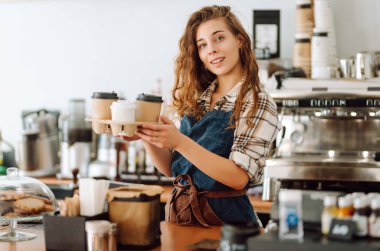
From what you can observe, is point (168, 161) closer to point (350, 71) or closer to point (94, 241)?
point (94, 241)

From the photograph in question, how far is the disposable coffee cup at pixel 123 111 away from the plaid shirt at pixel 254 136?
→ 1.50 ft

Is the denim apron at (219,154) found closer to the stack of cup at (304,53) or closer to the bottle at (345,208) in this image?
the bottle at (345,208)

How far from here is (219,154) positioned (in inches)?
99.2

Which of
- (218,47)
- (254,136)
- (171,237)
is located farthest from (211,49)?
(171,237)

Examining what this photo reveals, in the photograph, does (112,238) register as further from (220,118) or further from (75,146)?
(75,146)

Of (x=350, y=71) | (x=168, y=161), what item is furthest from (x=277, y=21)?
(x=168, y=161)

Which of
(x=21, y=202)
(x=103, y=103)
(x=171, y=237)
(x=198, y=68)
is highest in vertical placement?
(x=198, y=68)

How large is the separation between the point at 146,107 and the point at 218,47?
52cm

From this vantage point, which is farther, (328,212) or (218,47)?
(218,47)

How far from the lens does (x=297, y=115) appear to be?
3750 mm

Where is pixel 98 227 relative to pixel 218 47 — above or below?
below

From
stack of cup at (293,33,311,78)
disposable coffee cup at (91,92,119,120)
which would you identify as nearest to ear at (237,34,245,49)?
disposable coffee cup at (91,92,119,120)

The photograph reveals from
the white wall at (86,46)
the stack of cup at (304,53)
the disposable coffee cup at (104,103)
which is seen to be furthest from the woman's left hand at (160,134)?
the white wall at (86,46)

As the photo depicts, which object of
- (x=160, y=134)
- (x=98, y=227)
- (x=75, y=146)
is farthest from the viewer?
(x=75, y=146)
